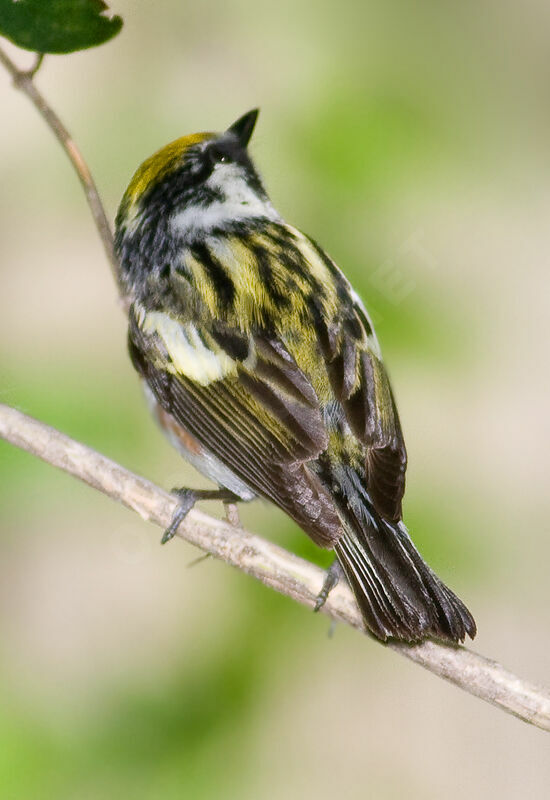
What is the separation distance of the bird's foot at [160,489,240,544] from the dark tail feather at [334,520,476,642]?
19 cm

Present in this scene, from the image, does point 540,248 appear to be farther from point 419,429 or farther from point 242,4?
point 242,4

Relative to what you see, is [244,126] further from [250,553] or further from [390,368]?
[250,553]

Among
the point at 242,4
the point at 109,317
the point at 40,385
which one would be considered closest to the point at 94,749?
the point at 40,385

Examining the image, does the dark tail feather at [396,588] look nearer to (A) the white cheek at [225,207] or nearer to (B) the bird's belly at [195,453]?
(B) the bird's belly at [195,453]

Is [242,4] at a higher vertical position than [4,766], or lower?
higher

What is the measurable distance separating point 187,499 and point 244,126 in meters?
0.53

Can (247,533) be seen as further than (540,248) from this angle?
No

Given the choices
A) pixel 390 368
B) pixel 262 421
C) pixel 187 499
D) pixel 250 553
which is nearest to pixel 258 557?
pixel 250 553

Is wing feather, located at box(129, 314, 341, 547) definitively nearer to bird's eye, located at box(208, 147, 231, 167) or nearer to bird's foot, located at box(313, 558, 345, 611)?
bird's foot, located at box(313, 558, 345, 611)

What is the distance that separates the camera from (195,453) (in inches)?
63.7

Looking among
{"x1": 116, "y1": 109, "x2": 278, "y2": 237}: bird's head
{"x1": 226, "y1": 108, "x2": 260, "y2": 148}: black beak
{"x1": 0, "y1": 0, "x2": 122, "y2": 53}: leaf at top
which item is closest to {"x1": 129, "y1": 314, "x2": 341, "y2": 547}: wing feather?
{"x1": 116, "y1": 109, "x2": 278, "y2": 237}: bird's head

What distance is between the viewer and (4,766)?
1573 millimetres

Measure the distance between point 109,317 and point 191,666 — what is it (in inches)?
24.1

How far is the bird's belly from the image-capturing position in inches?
62.2
